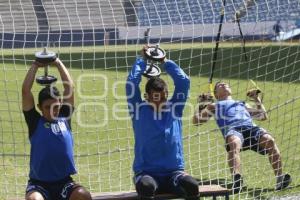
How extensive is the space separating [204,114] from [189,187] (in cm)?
197

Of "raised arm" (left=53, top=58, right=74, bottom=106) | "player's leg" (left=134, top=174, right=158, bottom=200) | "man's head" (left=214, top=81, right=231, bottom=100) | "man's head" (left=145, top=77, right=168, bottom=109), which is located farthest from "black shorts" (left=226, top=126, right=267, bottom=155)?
"raised arm" (left=53, top=58, right=74, bottom=106)

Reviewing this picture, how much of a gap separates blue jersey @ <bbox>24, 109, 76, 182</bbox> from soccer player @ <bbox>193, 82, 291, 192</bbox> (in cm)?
200

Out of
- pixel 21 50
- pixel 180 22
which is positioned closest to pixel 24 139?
pixel 21 50

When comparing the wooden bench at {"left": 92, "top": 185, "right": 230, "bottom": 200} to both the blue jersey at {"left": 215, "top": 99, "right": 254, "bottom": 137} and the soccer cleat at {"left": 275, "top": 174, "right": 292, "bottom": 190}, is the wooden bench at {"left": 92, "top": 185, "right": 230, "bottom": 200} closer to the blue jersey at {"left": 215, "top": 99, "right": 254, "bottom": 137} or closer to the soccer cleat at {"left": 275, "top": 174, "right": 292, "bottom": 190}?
the soccer cleat at {"left": 275, "top": 174, "right": 292, "bottom": 190}

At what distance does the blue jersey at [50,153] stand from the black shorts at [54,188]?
0.03 metres

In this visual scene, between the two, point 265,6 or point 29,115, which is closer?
point 29,115

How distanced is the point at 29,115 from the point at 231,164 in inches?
92.6

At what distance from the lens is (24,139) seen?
29.2 ft

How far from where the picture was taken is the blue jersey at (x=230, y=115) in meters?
6.85

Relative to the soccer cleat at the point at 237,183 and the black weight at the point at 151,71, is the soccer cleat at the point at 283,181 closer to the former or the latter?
the soccer cleat at the point at 237,183

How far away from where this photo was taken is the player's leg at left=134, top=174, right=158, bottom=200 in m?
5.02

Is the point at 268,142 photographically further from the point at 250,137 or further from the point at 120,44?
the point at 120,44

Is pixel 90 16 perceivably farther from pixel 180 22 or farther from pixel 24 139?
pixel 24 139

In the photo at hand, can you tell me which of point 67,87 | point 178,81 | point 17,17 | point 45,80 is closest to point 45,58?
point 45,80
